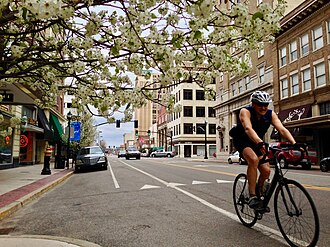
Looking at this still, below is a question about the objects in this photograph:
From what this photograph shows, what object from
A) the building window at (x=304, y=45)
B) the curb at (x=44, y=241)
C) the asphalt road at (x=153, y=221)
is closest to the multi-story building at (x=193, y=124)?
the building window at (x=304, y=45)

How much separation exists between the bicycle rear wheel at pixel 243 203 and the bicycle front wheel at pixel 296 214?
0.71 meters

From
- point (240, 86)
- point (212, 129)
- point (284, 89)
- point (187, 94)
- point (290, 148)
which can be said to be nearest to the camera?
point (290, 148)

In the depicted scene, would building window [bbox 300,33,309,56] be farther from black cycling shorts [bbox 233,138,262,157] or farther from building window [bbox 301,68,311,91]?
black cycling shorts [bbox 233,138,262,157]

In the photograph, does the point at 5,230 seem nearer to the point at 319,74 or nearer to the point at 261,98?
the point at 261,98

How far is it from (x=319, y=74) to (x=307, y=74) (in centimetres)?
167

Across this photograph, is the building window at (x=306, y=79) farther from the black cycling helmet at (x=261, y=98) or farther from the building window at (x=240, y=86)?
the black cycling helmet at (x=261, y=98)

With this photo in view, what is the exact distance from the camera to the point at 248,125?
471cm

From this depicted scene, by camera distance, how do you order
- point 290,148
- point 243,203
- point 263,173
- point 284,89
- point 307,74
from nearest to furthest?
point 290,148 < point 263,173 < point 243,203 < point 307,74 < point 284,89

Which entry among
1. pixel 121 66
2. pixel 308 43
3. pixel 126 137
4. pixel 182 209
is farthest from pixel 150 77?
pixel 126 137

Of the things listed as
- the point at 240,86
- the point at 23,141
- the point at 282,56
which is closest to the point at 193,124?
the point at 240,86

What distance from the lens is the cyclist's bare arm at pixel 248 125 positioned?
4512 mm

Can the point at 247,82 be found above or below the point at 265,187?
above

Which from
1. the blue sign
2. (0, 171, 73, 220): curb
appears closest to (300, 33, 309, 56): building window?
the blue sign

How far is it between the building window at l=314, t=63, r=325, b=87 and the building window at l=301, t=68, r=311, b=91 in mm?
928
